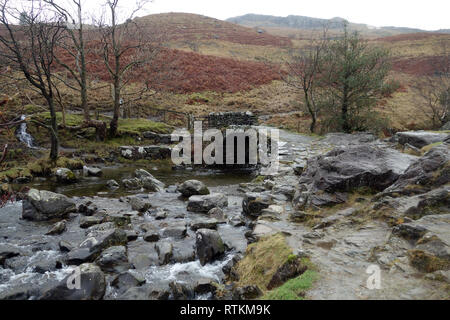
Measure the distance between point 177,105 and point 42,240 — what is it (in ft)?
69.5

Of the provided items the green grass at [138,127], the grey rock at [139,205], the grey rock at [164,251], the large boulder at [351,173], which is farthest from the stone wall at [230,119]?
the grey rock at [164,251]

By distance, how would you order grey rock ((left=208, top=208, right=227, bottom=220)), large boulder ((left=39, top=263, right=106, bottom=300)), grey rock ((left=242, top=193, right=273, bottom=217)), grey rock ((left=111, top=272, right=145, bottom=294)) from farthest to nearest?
grey rock ((left=208, top=208, right=227, bottom=220)), grey rock ((left=242, top=193, right=273, bottom=217)), grey rock ((left=111, top=272, right=145, bottom=294)), large boulder ((left=39, top=263, right=106, bottom=300))

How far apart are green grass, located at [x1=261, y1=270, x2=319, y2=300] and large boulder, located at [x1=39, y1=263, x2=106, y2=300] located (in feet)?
8.96

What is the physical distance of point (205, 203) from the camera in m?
8.99

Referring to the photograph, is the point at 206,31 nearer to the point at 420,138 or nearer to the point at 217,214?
the point at 420,138

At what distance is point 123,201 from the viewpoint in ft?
32.2

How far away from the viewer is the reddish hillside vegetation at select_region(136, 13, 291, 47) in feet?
190

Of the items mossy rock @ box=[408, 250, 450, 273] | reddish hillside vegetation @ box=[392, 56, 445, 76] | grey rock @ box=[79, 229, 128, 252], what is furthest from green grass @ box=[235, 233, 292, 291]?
reddish hillside vegetation @ box=[392, 56, 445, 76]

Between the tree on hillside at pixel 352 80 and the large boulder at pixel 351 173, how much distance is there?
10137 millimetres

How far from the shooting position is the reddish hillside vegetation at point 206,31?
190 ft

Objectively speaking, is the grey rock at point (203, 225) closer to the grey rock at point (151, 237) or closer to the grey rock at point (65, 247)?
the grey rock at point (151, 237)

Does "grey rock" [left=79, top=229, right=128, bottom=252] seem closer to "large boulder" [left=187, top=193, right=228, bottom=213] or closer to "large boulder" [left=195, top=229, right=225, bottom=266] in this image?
"large boulder" [left=195, top=229, right=225, bottom=266]
